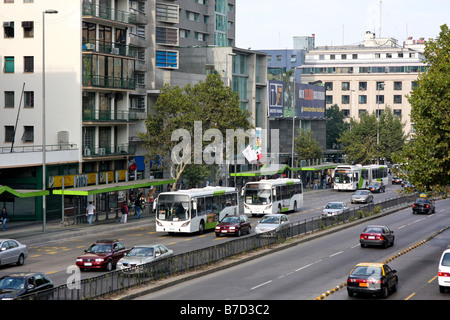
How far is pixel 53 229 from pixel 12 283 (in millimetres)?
24025

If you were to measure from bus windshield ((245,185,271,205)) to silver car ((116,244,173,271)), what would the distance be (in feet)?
86.6

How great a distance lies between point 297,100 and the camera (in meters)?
115

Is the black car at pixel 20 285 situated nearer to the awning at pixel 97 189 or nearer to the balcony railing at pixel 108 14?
the awning at pixel 97 189

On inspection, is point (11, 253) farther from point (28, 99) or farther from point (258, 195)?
point (258, 195)

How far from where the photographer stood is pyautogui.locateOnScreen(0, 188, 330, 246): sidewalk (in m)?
45.6

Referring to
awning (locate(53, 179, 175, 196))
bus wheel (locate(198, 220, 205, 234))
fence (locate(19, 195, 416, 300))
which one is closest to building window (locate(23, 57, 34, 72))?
awning (locate(53, 179, 175, 196))

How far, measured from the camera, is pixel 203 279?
107 feet

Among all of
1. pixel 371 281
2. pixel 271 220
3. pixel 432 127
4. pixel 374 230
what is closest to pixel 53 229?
pixel 271 220

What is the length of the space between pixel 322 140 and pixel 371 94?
45.6 m

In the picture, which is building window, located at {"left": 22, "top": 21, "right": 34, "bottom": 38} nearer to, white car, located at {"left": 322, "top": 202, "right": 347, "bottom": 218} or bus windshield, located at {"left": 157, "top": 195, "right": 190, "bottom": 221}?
bus windshield, located at {"left": 157, "top": 195, "right": 190, "bottom": 221}

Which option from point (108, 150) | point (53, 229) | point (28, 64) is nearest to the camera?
point (53, 229)

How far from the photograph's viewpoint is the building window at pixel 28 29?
60.5 metres

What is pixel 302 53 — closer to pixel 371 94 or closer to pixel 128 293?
pixel 371 94
